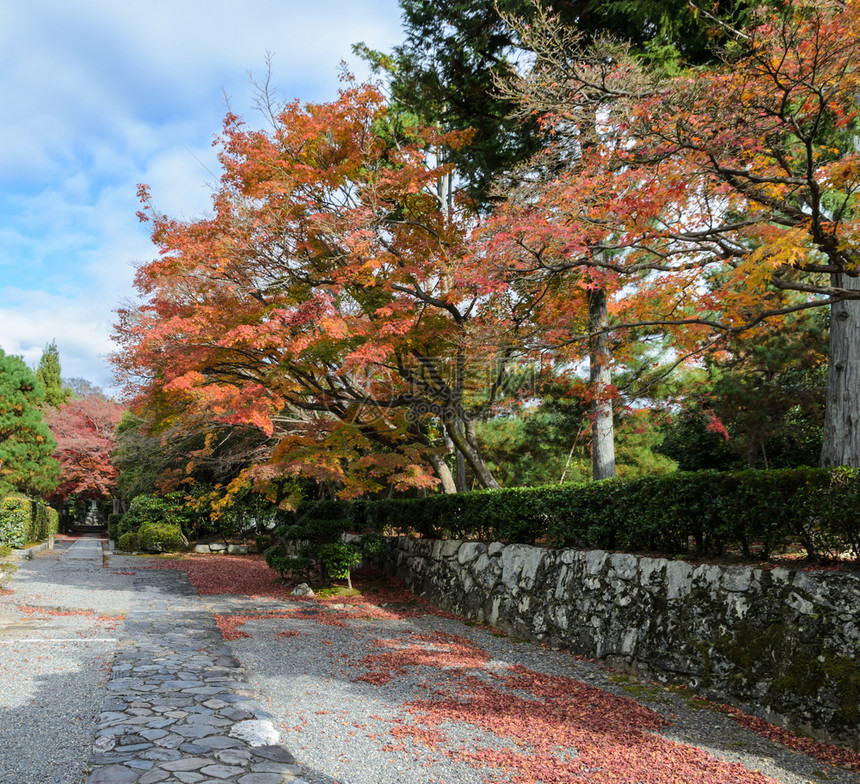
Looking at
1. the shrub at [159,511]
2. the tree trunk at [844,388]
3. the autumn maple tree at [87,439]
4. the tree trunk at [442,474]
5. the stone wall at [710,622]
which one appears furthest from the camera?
the autumn maple tree at [87,439]

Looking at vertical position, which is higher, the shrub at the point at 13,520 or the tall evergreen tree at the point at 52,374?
the tall evergreen tree at the point at 52,374

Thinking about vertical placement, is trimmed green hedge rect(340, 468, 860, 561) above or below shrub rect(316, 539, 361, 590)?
above

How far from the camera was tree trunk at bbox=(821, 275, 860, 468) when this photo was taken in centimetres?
603

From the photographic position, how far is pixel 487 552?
8.30 metres

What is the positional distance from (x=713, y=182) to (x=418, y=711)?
5.29 m

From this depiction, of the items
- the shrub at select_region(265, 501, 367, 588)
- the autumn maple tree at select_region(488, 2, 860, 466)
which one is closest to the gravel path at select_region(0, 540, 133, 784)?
the shrub at select_region(265, 501, 367, 588)

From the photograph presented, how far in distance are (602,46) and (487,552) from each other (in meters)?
6.69

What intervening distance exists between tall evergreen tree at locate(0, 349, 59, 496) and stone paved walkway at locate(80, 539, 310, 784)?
39.7ft

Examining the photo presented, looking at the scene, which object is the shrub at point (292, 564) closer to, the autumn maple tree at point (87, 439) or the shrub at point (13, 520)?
the shrub at point (13, 520)

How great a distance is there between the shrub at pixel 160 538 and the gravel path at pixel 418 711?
11061 millimetres

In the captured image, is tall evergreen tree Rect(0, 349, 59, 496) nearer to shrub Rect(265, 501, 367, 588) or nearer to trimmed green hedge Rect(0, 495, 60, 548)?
trimmed green hedge Rect(0, 495, 60, 548)

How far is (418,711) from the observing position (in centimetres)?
441

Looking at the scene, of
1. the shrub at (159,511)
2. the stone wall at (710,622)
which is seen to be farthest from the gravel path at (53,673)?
the shrub at (159,511)

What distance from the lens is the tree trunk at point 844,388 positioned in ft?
19.8
